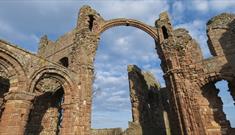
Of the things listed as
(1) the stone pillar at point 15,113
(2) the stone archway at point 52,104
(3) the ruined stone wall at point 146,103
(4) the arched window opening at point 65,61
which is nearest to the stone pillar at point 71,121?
(2) the stone archway at point 52,104

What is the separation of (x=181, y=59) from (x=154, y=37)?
3.04m

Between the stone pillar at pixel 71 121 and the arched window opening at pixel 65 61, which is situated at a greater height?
the arched window opening at pixel 65 61

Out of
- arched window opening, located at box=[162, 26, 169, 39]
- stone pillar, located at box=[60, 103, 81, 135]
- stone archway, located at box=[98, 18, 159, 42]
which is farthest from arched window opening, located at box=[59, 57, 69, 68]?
arched window opening, located at box=[162, 26, 169, 39]

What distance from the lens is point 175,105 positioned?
11.4m

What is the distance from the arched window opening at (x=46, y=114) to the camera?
11586 mm

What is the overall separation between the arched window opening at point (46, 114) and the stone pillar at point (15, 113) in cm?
365

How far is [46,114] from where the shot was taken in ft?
40.1

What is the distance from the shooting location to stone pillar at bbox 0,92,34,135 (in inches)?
293

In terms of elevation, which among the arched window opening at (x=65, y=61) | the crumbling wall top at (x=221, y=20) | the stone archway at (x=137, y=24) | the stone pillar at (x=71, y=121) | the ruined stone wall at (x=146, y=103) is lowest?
the stone pillar at (x=71, y=121)

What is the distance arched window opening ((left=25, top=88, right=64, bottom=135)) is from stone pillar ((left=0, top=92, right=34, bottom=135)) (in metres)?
3.65

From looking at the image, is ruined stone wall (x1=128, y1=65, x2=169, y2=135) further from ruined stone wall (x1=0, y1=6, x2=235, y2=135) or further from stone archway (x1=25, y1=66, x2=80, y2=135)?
stone archway (x1=25, y1=66, x2=80, y2=135)

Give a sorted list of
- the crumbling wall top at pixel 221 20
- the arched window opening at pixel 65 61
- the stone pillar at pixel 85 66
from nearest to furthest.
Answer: the stone pillar at pixel 85 66, the crumbling wall top at pixel 221 20, the arched window opening at pixel 65 61

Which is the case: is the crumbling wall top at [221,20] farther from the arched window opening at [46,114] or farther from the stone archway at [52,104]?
the arched window opening at [46,114]

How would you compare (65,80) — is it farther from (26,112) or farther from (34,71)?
(26,112)
